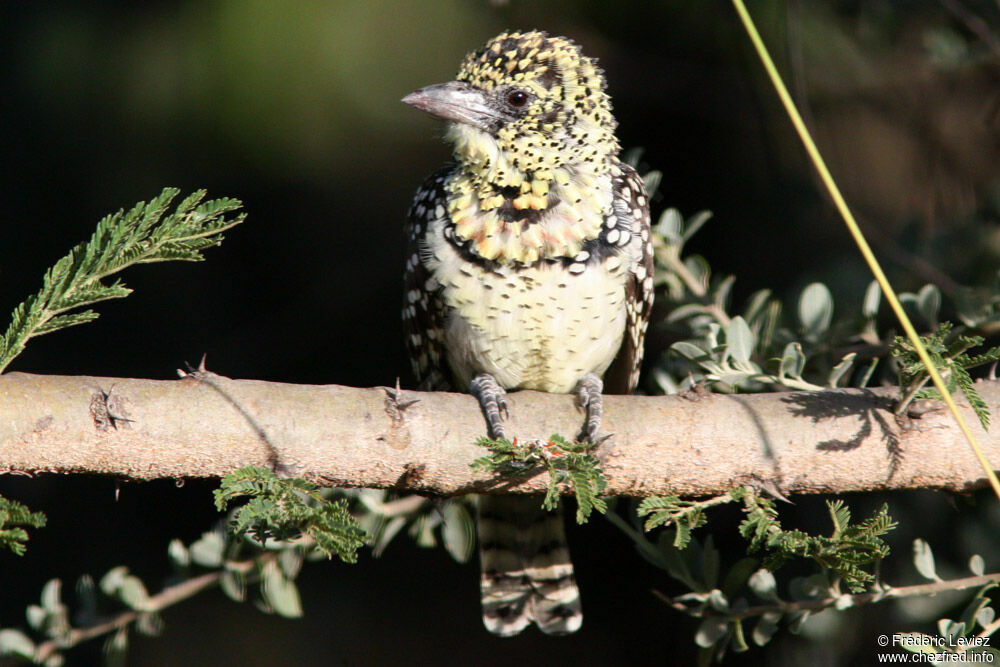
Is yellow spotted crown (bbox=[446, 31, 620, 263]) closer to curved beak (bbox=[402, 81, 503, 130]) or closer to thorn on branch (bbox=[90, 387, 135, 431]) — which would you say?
curved beak (bbox=[402, 81, 503, 130])

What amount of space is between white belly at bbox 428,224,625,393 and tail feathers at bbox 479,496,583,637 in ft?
1.61

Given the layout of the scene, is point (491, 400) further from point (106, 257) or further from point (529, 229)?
point (106, 257)

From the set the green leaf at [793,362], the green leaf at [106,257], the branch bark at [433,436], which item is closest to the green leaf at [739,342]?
the green leaf at [793,362]

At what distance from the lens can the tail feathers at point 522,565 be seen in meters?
3.05

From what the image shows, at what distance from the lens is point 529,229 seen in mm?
2650

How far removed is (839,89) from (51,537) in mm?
3948

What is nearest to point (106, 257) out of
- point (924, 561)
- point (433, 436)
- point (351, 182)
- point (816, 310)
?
point (433, 436)

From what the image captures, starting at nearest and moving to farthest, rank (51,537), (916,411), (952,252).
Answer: (916,411), (952,252), (51,537)

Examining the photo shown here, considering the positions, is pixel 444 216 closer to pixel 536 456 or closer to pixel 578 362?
pixel 578 362

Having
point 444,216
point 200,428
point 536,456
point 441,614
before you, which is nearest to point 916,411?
point 536,456

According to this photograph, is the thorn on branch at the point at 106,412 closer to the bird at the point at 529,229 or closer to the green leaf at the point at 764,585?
the bird at the point at 529,229

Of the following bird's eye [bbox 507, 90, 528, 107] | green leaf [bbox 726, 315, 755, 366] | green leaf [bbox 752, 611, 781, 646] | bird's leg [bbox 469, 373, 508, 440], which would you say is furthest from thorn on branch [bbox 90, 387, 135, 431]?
green leaf [bbox 752, 611, 781, 646]

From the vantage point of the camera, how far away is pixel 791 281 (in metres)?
3.96

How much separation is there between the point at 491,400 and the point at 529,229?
1.71 ft
